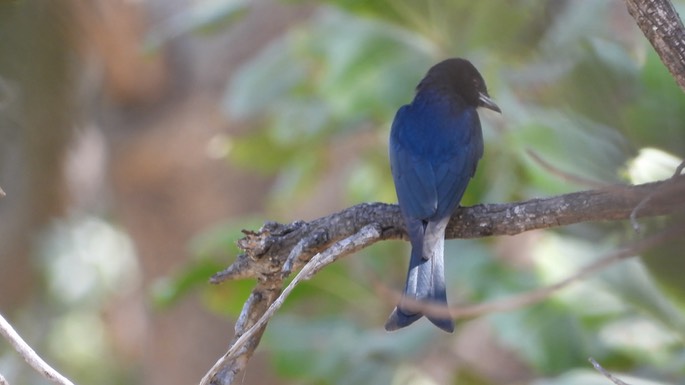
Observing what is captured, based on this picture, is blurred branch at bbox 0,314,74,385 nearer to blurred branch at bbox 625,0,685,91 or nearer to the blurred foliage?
blurred branch at bbox 625,0,685,91

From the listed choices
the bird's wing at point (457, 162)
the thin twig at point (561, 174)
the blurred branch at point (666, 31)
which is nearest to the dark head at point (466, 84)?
the bird's wing at point (457, 162)

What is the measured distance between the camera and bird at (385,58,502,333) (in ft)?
8.86

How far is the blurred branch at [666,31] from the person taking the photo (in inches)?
82.0

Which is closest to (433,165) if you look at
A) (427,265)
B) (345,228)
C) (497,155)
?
(427,265)

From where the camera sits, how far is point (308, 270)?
206cm

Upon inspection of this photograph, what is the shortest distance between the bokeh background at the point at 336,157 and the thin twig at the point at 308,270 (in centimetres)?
38

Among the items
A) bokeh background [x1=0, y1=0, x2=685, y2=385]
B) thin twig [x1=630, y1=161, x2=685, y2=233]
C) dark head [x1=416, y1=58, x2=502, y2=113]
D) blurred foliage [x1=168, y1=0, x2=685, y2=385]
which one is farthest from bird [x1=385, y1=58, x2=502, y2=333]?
thin twig [x1=630, y1=161, x2=685, y2=233]

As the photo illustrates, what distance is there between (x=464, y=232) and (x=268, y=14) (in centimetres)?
546

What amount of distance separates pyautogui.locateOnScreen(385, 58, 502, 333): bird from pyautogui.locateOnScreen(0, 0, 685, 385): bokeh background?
15 cm

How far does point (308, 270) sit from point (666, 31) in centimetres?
82

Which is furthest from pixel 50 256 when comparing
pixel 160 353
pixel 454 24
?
pixel 454 24

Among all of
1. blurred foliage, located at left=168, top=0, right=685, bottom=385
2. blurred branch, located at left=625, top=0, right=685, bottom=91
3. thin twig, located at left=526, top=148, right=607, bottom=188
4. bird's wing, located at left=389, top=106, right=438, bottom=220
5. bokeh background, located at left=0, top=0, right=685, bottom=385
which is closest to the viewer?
blurred branch, located at left=625, top=0, right=685, bottom=91

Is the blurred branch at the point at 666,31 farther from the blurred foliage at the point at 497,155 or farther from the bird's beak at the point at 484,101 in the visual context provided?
the bird's beak at the point at 484,101

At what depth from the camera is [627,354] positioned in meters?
4.54
